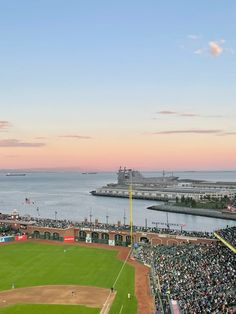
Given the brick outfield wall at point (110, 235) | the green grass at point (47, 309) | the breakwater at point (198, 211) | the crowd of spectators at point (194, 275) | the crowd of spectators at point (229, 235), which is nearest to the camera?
the crowd of spectators at point (194, 275)

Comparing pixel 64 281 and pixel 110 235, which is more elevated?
pixel 110 235

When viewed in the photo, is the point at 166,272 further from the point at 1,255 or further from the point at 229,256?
the point at 1,255

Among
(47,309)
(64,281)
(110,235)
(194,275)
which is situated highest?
(110,235)

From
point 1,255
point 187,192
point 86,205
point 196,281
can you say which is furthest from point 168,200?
point 196,281

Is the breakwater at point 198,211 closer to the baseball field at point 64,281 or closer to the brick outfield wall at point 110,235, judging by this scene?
the brick outfield wall at point 110,235

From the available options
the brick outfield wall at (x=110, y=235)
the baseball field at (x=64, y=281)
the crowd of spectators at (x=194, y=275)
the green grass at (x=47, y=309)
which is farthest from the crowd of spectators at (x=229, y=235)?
the green grass at (x=47, y=309)

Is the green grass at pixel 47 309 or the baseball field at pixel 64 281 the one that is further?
the baseball field at pixel 64 281

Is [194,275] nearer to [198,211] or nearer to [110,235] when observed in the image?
[110,235]

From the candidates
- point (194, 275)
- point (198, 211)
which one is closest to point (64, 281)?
point (194, 275)
